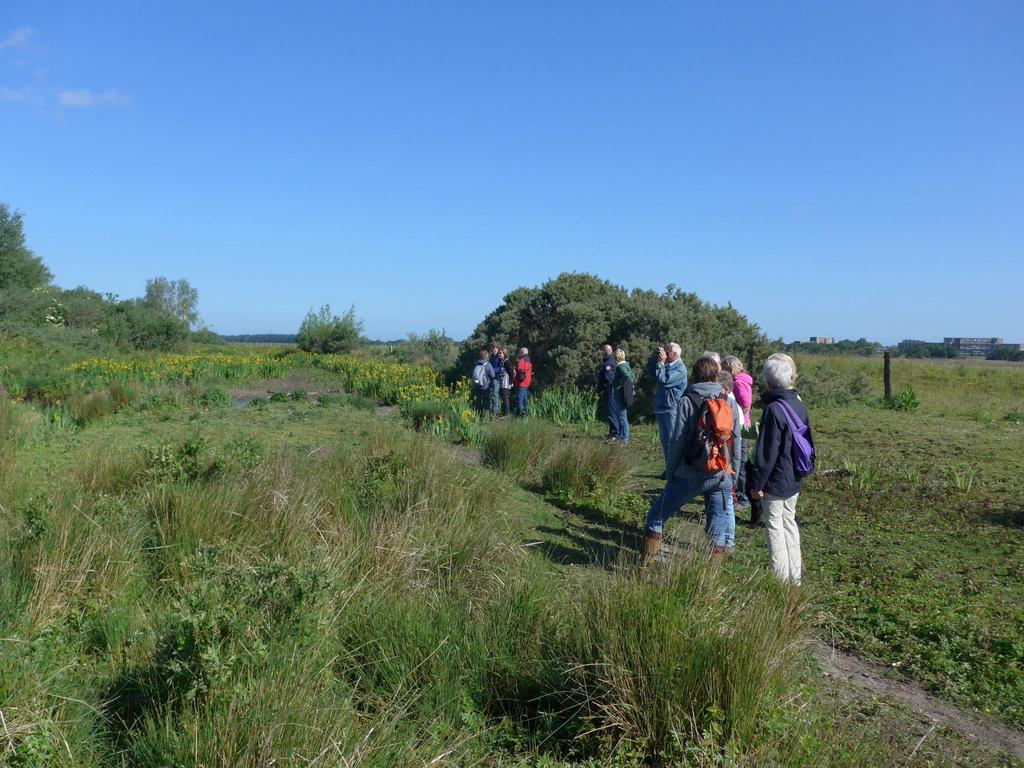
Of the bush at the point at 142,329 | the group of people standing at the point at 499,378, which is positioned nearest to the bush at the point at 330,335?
the bush at the point at 142,329

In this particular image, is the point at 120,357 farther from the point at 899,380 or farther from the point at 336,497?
the point at 899,380

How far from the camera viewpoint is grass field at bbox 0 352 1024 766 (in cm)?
304

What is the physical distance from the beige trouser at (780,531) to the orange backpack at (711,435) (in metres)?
0.44

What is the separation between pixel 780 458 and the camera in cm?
520

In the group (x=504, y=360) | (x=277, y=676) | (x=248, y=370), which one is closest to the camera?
(x=277, y=676)

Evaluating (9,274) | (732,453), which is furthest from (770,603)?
(9,274)

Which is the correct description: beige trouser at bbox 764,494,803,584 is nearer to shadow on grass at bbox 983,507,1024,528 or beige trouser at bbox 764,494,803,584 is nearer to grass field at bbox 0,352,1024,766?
grass field at bbox 0,352,1024,766

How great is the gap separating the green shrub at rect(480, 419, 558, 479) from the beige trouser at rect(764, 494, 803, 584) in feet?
14.2

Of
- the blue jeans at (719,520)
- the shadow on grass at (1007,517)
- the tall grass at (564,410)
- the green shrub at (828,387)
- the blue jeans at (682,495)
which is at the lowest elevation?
the shadow on grass at (1007,517)

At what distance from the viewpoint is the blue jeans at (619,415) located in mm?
12102

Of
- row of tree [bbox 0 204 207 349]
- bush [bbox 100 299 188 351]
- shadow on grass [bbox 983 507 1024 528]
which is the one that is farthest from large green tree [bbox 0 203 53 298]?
shadow on grass [bbox 983 507 1024 528]

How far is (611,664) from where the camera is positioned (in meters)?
3.35

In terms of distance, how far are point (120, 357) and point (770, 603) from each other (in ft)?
104

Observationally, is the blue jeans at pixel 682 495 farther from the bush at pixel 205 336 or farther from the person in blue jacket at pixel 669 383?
the bush at pixel 205 336
